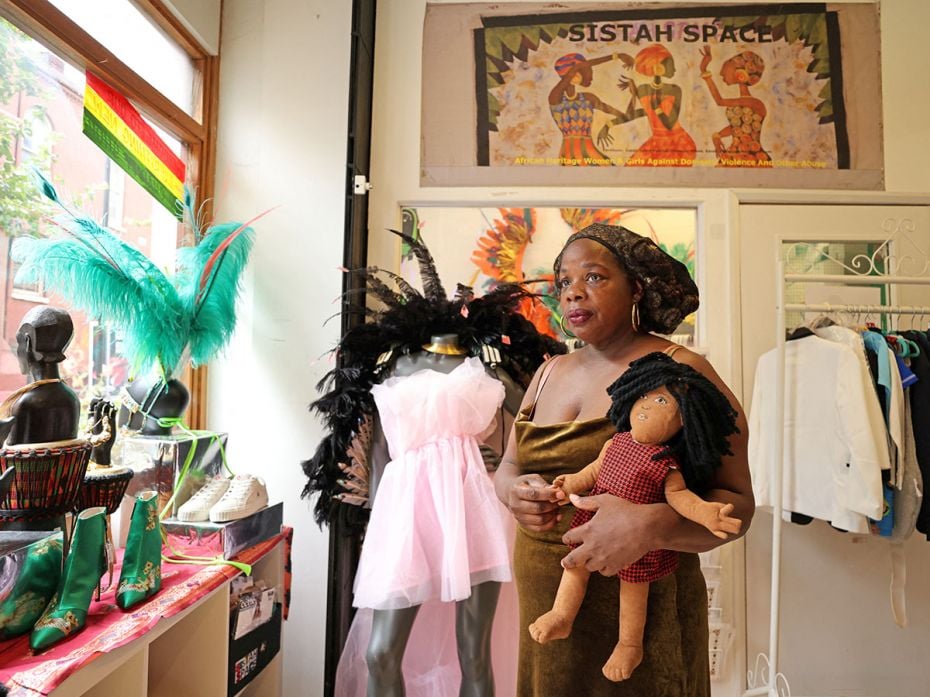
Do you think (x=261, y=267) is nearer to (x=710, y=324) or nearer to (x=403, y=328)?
(x=403, y=328)

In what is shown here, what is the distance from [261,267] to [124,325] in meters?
0.74

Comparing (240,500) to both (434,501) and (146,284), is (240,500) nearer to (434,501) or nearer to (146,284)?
(434,501)

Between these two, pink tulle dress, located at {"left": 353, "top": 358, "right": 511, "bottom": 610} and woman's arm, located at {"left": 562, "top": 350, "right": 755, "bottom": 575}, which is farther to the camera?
pink tulle dress, located at {"left": 353, "top": 358, "right": 511, "bottom": 610}

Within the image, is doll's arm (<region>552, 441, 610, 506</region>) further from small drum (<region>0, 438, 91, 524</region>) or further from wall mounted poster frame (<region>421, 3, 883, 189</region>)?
wall mounted poster frame (<region>421, 3, 883, 189</region>)

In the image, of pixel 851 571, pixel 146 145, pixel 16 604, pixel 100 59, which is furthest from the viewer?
pixel 851 571

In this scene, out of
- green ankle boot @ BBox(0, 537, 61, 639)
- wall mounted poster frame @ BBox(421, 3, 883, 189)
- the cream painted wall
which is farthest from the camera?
wall mounted poster frame @ BBox(421, 3, 883, 189)

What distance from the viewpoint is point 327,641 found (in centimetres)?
217

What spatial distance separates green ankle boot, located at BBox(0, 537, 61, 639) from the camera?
102 cm

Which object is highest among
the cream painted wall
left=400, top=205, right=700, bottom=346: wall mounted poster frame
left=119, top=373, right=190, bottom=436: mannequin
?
the cream painted wall

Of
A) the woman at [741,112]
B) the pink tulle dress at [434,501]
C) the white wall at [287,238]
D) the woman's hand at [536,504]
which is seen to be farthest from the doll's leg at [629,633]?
the woman at [741,112]

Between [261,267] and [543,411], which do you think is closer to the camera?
[543,411]

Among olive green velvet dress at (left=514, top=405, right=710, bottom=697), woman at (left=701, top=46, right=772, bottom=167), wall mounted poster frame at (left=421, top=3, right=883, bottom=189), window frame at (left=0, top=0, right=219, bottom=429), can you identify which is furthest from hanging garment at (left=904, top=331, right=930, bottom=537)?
window frame at (left=0, top=0, right=219, bottom=429)

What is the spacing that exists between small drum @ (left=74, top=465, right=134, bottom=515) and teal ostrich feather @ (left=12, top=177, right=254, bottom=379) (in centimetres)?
47

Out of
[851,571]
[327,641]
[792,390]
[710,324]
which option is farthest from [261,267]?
[851,571]
